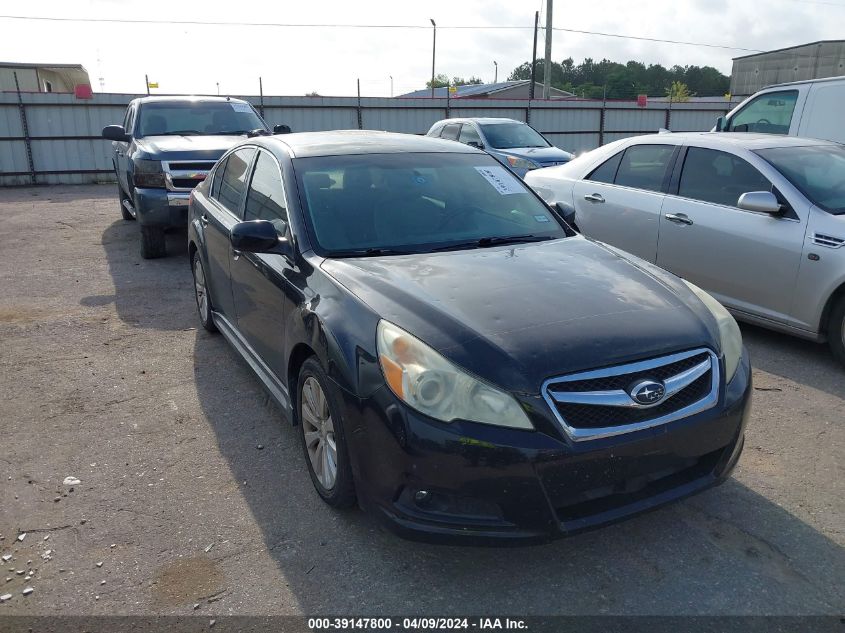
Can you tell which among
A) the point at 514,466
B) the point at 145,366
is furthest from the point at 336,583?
the point at 145,366

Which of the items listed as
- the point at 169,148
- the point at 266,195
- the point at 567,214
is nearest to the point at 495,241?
the point at 567,214

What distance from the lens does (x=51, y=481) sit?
3.56 metres

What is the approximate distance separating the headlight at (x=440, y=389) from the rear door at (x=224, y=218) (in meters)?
2.16

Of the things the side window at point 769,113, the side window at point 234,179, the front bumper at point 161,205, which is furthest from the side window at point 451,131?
the side window at point 234,179

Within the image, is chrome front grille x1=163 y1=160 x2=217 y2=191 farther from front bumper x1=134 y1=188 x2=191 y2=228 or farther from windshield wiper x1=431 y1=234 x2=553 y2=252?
windshield wiper x1=431 y1=234 x2=553 y2=252

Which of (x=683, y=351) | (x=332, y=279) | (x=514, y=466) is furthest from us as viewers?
(x=332, y=279)

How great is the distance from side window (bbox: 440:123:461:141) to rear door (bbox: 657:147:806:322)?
8780 mm

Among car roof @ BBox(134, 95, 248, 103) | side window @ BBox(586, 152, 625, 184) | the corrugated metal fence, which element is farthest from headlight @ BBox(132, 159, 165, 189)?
the corrugated metal fence

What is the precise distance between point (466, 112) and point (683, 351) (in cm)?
2088

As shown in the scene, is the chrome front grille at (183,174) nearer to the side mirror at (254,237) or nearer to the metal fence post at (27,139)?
the side mirror at (254,237)

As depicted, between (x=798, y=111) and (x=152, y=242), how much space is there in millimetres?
7965

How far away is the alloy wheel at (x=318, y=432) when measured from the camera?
3.09 meters

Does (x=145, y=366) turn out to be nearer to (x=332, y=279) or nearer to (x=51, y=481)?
(x=51, y=481)

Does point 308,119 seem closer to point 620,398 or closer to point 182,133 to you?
point 182,133
